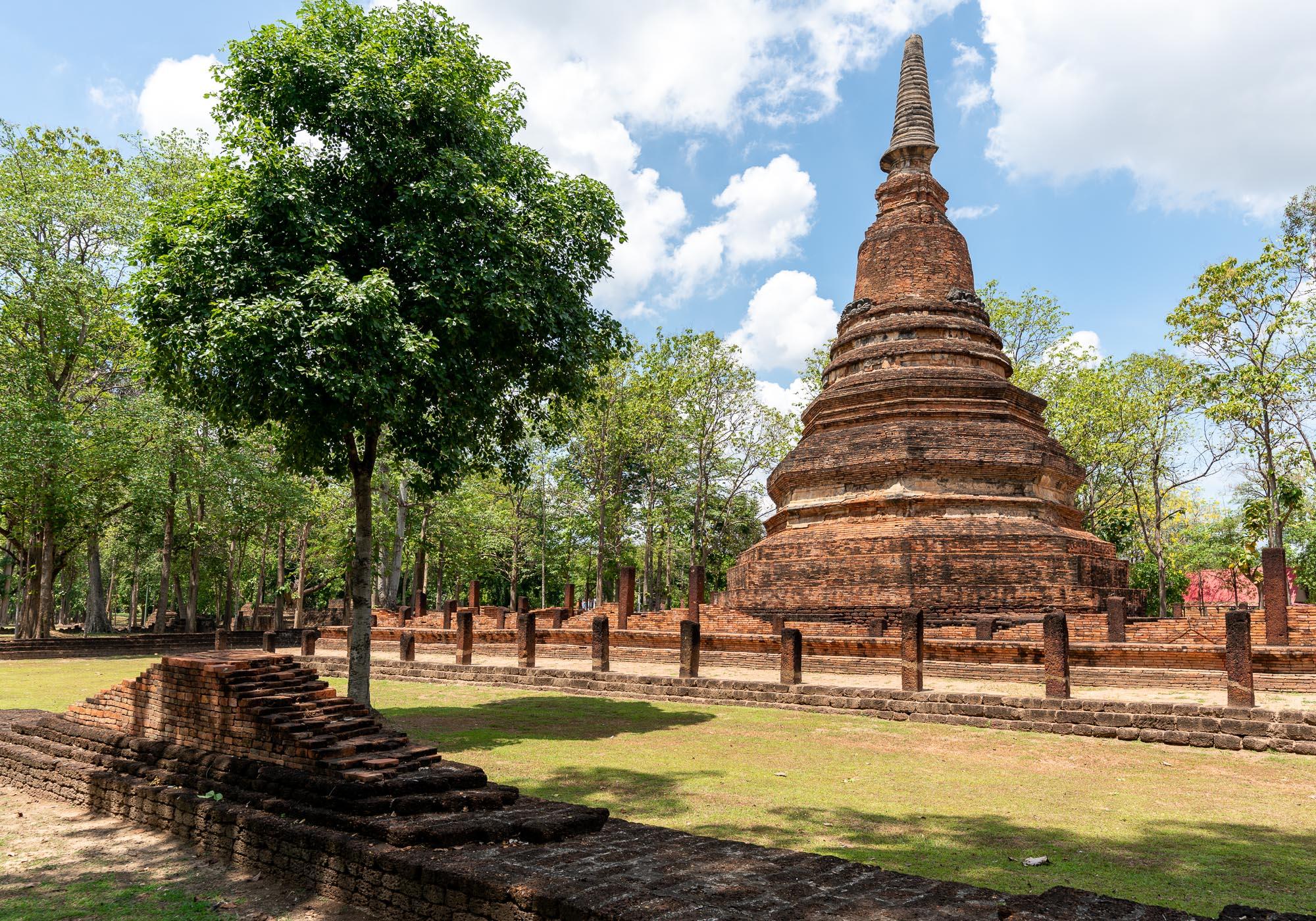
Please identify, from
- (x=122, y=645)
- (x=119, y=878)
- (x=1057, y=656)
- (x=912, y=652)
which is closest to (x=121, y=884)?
(x=119, y=878)

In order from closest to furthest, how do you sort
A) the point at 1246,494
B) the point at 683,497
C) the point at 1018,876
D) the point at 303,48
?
the point at 1018,876 → the point at 303,48 → the point at 683,497 → the point at 1246,494

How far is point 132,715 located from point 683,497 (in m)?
33.8

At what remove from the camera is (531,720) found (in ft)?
40.5

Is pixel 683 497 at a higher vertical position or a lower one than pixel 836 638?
higher

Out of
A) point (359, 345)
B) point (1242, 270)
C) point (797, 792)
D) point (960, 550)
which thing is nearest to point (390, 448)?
point (359, 345)

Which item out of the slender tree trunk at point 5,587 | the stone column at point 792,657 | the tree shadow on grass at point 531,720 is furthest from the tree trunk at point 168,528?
the stone column at point 792,657

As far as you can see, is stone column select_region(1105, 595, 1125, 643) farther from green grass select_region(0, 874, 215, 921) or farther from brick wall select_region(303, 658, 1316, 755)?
green grass select_region(0, 874, 215, 921)

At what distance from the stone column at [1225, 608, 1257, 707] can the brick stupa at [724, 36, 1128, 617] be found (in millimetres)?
7926

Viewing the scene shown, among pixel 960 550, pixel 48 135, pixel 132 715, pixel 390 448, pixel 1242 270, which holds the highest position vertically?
pixel 48 135

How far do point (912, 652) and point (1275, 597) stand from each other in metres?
9.33

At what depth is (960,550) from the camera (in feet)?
62.3

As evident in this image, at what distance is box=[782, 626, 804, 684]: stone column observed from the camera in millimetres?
13852

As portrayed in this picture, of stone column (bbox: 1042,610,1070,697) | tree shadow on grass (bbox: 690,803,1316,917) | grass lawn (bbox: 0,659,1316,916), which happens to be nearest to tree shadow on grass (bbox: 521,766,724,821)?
grass lawn (bbox: 0,659,1316,916)

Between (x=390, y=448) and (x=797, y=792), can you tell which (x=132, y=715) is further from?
(x=797, y=792)
